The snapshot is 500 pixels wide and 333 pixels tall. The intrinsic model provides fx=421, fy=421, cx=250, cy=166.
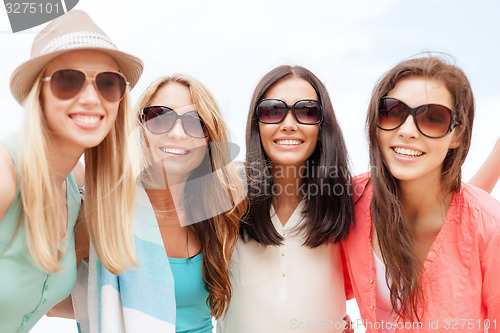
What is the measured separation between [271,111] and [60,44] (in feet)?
4.64

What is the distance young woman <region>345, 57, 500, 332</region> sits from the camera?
7.83 ft

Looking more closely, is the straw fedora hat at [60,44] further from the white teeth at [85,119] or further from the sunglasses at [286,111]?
the sunglasses at [286,111]

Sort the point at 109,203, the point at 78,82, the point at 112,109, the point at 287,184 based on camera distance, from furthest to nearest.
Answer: the point at 287,184 → the point at 109,203 → the point at 112,109 → the point at 78,82

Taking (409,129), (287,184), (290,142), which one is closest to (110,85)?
(290,142)

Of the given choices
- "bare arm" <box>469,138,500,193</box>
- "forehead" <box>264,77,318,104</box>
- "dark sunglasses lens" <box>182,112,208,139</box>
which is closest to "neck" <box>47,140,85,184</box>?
"dark sunglasses lens" <box>182,112,208,139</box>

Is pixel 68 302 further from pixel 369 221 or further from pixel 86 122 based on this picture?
pixel 369 221

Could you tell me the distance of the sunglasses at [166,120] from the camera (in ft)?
8.59

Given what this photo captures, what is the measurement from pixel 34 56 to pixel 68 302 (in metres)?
1.68

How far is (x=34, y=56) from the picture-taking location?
188 cm

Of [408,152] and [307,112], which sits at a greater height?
[307,112]

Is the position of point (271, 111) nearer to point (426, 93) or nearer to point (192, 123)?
point (192, 123)

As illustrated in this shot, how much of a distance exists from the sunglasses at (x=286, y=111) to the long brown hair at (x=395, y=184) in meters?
0.40

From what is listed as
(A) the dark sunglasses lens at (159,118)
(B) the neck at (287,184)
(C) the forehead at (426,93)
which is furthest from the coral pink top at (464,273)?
(A) the dark sunglasses lens at (159,118)

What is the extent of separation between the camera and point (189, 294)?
8.54ft
